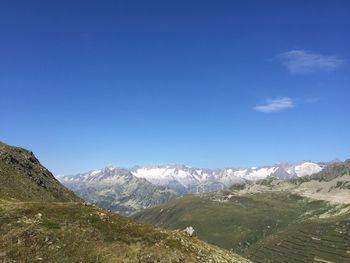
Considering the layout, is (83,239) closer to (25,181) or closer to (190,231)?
(190,231)

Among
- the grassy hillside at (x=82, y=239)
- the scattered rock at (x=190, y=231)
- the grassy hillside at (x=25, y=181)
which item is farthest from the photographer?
the grassy hillside at (x=25, y=181)

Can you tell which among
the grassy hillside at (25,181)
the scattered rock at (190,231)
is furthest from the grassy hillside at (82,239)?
the grassy hillside at (25,181)

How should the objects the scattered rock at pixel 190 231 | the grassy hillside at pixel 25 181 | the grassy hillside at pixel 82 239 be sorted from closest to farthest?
the grassy hillside at pixel 82 239 → the scattered rock at pixel 190 231 → the grassy hillside at pixel 25 181

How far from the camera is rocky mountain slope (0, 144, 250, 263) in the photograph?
41.1 meters

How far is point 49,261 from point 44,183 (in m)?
88.5

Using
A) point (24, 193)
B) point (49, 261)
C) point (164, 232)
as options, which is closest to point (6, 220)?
point (49, 261)

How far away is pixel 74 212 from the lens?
50.2m

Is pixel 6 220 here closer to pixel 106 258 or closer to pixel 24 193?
pixel 106 258

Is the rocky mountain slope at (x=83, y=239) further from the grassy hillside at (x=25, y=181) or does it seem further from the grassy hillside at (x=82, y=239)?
the grassy hillside at (x=25, y=181)

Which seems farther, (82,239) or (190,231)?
(190,231)

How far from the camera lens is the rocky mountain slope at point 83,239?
41.1 metres

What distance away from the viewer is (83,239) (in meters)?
43.9

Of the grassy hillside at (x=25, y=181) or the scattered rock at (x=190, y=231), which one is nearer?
the scattered rock at (x=190, y=231)

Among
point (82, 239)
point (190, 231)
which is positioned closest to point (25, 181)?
point (190, 231)
